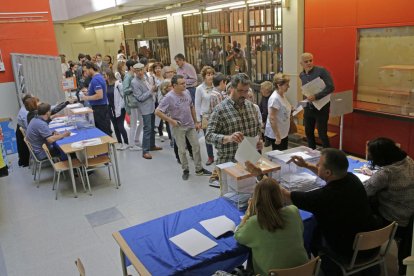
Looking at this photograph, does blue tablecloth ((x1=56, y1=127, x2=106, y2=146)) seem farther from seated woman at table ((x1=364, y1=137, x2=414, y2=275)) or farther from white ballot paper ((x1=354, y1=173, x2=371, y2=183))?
seated woman at table ((x1=364, y1=137, x2=414, y2=275))

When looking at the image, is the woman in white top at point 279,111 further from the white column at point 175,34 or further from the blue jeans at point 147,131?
the white column at point 175,34

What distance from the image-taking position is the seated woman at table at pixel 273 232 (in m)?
2.24

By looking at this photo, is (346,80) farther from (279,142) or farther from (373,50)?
(279,142)

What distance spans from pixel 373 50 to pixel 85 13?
1076 cm

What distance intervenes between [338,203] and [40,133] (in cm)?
450

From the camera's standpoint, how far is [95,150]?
205 inches

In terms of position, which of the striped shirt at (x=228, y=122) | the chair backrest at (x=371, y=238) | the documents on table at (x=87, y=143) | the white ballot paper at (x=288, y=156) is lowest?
the chair backrest at (x=371, y=238)

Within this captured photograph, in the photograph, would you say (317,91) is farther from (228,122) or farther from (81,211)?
(81,211)

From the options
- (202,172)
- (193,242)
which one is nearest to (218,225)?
(193,242)

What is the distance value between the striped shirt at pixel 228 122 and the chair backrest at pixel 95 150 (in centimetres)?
210

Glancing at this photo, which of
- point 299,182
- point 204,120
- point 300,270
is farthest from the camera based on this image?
point 204,120

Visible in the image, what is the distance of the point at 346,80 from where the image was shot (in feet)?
20.4

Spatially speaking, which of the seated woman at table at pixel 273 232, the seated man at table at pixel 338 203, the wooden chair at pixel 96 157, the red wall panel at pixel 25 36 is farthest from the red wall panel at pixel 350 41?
the red wall panel at pixel 25 36

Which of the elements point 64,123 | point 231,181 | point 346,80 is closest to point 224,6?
point 346,80
